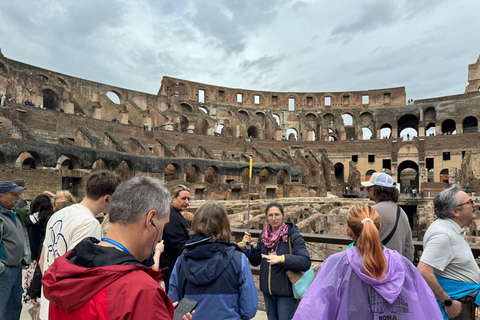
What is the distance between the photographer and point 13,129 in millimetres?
20281

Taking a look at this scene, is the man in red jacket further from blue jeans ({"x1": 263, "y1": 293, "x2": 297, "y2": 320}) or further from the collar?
the collar

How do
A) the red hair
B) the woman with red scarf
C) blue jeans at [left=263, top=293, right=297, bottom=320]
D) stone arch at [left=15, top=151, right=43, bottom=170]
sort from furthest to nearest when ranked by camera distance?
stone arch at [left=15, top=151, right=43, bottom=170]
blue jeans at [left=263, top=293, right=297, bottom=320]
the woman with red scarf
the red hair

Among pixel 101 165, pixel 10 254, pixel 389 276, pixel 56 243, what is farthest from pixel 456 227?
pixel 101 165

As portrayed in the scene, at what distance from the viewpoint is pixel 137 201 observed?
166cm

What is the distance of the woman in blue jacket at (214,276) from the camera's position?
231 cm

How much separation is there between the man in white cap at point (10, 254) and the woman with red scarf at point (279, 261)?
265 centimetres

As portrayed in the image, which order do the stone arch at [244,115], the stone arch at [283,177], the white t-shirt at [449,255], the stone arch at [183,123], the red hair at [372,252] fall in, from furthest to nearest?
1. the stone arch at [244,115]
2. the stone arch at [183,123]
3. the stone arch at [283,177]
4. the white t-shirt at [449,255]
5. the red hair at [372,252]

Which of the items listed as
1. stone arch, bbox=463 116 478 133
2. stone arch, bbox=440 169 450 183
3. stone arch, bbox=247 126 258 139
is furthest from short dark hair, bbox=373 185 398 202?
stone arch, bbox=463 116 478 133

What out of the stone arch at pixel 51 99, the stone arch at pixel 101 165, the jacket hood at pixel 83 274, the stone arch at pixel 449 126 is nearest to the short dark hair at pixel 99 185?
the jacket hood at pixel 83 274

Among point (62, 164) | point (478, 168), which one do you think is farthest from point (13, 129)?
point (478, 168)

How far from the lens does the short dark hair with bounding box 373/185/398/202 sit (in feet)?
10.5

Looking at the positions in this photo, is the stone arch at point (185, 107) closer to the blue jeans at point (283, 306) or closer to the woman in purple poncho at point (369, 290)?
the blue jeans at point (283, 306)

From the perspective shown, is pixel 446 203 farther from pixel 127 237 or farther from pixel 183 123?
pixel 183 123

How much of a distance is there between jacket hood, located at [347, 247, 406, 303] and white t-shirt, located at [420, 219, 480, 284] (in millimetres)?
919
